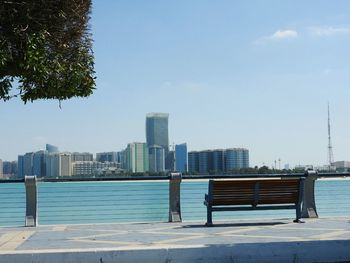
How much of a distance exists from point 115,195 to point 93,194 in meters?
0.52

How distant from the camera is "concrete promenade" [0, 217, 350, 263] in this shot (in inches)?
323

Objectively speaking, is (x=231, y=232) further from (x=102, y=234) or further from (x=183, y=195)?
(x=183, y=195)

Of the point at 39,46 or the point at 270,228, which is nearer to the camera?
the point at 39,46

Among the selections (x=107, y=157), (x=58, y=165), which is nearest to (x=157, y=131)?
(x=107, y=157)

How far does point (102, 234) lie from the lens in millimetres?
10812

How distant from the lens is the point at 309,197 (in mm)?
13789

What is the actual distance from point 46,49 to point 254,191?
20.8 feet

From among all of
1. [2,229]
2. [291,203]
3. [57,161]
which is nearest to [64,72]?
[2,229]

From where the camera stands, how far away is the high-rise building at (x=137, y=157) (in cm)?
5115

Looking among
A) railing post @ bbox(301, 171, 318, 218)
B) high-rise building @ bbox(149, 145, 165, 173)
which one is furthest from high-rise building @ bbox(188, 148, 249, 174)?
railing post @ bbox(301, 171, 318, 218)

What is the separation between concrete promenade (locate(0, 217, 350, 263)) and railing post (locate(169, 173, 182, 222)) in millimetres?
564

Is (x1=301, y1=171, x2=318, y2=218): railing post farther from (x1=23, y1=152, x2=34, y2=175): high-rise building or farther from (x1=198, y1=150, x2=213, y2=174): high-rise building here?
(x1=198, y1=150, x2=213, y2=174): high-rise building

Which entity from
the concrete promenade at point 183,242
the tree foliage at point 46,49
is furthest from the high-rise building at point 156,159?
the tree foliage at point 46,49

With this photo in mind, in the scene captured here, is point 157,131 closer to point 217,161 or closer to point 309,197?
point 217,161
